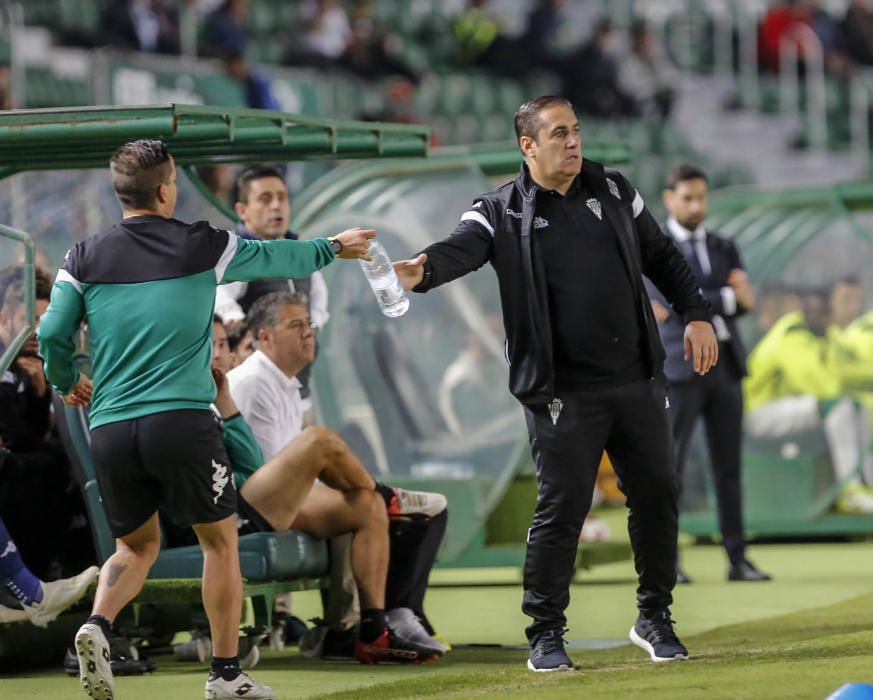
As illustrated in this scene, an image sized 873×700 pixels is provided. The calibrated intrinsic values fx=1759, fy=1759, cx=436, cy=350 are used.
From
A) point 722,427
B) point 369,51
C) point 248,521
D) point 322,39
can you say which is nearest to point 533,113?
point 248,521

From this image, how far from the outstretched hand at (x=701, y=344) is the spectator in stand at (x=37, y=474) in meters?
2.57

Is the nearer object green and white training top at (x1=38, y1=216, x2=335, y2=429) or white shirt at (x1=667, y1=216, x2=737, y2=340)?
green and white training top at (x1=38, y1=216, x2=335, y2=429)

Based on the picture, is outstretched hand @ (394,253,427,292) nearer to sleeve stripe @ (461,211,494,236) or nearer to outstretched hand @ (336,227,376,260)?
outstretched hand @ (336,227,376,260)

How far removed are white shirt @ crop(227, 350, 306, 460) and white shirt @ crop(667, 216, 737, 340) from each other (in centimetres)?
346

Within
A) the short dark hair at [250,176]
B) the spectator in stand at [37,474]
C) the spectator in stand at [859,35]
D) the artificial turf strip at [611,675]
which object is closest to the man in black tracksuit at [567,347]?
Result: the artificial turf strip at [611,675]

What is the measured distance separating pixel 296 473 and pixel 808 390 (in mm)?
6909

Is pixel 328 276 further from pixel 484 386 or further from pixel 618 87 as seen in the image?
pixel 618 87

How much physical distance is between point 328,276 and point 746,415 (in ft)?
12.7

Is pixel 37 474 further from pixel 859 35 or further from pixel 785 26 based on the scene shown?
pixel 859 35

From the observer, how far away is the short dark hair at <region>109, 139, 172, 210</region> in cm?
557

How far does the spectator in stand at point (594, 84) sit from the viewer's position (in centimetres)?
2278

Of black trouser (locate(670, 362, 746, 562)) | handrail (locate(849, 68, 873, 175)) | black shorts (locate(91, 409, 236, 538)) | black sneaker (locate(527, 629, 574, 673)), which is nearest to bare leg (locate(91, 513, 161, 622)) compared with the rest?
black shorts (locate(91, 409, 236, 538))

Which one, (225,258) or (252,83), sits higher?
(252,83)

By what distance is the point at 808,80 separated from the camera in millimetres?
23844
